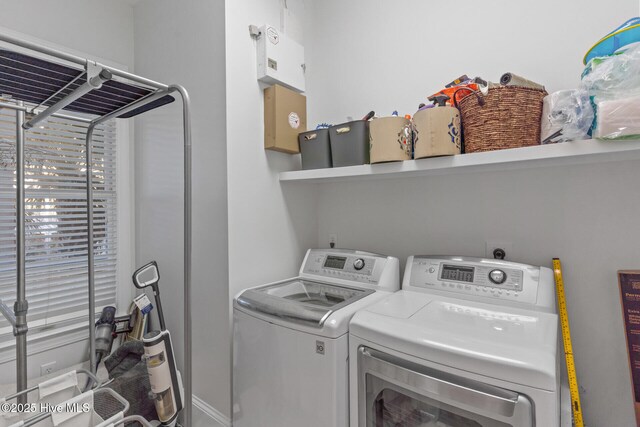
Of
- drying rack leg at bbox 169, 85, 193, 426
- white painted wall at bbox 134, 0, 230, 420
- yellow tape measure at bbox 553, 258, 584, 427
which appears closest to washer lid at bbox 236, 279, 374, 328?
white painted wall at bbox 134, 0, 230, 420

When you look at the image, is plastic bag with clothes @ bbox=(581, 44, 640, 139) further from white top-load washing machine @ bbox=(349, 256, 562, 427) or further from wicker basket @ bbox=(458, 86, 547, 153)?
white top-load washing machine @ bbox=(349, 256, 562, 427)

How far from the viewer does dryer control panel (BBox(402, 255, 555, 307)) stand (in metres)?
Answer: 1.29

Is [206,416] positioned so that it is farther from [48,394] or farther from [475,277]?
[475,277]

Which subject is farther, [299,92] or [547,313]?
[299,92]

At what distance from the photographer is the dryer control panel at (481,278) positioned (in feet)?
4.25

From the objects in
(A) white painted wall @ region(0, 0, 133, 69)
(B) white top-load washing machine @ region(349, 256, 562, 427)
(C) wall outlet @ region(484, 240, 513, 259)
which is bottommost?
A: (B) white top-load washing machine @ region(349, 256, 562, 427)

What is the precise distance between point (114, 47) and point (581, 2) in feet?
9.60

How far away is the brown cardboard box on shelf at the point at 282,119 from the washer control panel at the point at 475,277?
3.26 feet

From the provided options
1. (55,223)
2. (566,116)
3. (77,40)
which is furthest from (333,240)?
(77,40)

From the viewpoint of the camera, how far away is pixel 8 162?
1915 mm

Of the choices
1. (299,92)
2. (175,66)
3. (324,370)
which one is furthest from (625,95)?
(175,66)

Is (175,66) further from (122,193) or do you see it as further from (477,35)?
(477,35)

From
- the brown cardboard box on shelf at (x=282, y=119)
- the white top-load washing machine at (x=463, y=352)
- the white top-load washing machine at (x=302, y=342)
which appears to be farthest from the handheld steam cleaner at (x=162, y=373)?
the brown cardboard box on shelf at (x=282, y=119)

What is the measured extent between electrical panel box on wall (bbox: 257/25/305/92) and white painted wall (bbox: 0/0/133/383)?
1360mm
